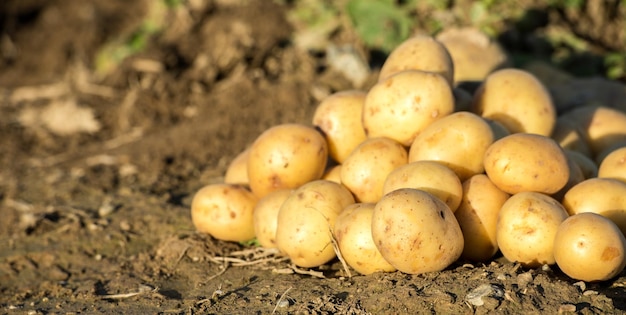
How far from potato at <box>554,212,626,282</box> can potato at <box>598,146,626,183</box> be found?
56cm

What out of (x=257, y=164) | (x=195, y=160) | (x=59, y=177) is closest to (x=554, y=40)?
(x=195, y=160)

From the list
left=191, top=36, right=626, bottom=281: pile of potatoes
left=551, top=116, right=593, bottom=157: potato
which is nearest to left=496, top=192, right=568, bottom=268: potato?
left=191, top=36, right=626, bottom=281: pile of potatoes

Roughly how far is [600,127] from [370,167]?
158 cm

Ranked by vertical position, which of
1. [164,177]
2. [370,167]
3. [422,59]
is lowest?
[164,177]

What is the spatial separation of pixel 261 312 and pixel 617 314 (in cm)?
131

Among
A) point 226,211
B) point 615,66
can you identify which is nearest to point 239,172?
point 226,211

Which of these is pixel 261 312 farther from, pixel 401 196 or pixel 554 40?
pixel 554 40

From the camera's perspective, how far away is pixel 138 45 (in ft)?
26.6

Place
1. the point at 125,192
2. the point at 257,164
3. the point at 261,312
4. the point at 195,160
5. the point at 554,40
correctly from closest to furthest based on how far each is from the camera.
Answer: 1. the point at 261,312
2. the point at 257,164
3. the point at 125,192
4. the point at 195,160
5. the point at 554,40

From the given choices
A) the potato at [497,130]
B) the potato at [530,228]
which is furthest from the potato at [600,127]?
the potato at [530,228]

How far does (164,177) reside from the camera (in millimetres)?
5094

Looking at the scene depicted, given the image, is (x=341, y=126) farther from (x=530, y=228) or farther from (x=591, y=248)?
(x=591, y=248)

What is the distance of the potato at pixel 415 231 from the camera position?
2758 millimetres

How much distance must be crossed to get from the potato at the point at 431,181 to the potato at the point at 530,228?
0.23 metres
